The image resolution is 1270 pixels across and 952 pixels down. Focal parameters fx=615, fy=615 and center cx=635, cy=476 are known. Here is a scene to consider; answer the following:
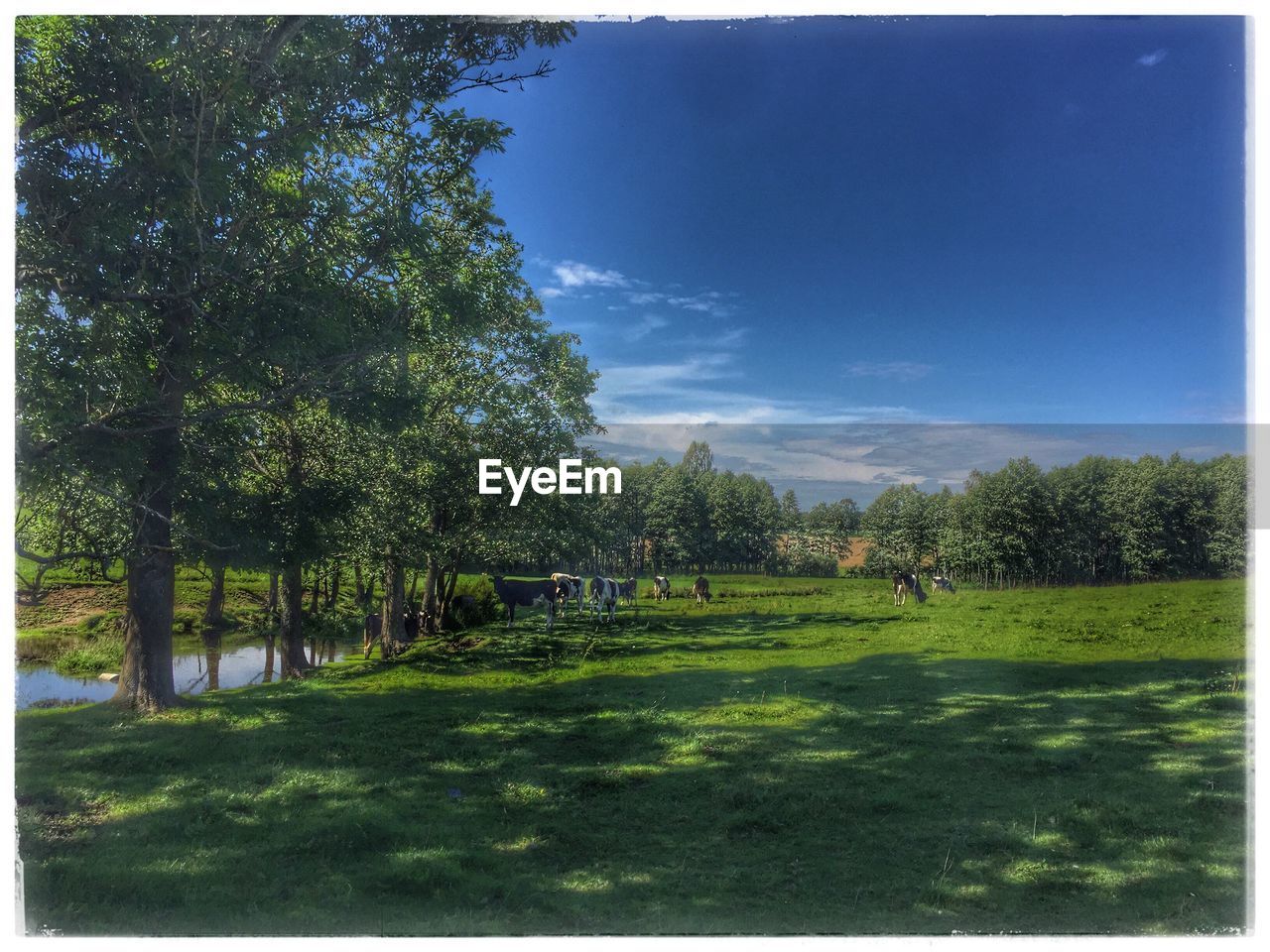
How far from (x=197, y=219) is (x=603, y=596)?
409 cm

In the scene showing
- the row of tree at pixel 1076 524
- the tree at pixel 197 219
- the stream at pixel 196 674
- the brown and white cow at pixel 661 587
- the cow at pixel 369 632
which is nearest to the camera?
the tree at pixel 197 219

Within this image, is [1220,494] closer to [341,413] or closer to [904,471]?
[904,471]

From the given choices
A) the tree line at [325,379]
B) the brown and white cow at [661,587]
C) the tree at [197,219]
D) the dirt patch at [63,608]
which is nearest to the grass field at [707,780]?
the brown and white cow at [661,587]

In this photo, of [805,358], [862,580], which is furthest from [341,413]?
[862,580]

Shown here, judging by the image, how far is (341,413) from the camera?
491 centimetres

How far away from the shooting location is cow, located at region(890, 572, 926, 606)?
5.75 m

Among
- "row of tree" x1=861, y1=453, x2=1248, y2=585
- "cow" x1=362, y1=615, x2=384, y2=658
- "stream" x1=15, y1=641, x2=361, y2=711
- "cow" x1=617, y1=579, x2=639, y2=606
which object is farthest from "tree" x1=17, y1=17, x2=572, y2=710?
"row of tree" x1=861, y1=453, x2=1248, y2=585

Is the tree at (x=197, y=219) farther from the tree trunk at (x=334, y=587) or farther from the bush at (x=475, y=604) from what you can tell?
the bush at (x=475, y=604)

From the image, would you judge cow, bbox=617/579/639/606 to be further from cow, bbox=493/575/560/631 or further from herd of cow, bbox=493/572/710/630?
cow, bbox=493/575/560/631

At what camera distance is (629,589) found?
5.71 meters

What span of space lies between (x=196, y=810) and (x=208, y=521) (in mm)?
2059

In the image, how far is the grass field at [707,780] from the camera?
12.4 feet

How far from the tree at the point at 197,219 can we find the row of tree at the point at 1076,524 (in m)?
4.73

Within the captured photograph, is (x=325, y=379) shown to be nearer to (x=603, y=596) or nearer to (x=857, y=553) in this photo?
(x=603, y=596)
